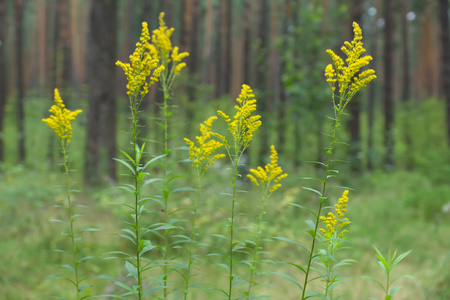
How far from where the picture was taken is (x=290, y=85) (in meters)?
9.95

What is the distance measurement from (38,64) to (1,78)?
24982mm

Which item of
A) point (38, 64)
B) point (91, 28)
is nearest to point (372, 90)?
point (91, 28)

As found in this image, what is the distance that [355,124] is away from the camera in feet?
35.8

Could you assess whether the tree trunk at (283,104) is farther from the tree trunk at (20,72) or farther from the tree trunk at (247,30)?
the tree trunk at (20,72)

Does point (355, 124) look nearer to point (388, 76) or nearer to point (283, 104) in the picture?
Result: point (283, 104)

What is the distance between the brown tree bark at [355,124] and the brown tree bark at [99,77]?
18.2ft

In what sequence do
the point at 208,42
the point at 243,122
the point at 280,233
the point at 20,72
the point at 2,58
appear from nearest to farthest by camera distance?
1. the point at 243,122
2. the point at 280,233
3. the point at 2,58
4. the point at 20,72
5. the point at 208,42

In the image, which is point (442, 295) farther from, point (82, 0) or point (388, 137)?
point (82, 0)

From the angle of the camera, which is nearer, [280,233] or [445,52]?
[280,233]

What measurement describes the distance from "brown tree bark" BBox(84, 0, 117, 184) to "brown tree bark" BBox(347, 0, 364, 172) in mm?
5535

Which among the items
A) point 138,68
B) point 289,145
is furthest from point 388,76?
point 138,68

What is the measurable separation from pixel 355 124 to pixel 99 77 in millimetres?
6294

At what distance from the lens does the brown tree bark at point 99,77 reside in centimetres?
887

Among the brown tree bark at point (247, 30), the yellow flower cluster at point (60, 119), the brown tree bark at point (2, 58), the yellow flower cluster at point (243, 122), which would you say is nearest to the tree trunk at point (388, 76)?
the brown tree bark at point (247, 30)
